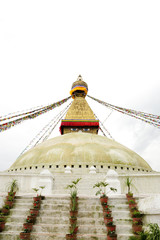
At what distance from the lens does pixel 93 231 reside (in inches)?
174

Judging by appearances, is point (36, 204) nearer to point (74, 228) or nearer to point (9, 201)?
point (9, 201)

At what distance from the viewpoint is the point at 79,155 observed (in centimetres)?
1300

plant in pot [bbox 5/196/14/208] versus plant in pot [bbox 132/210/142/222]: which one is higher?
plant in pot [bbox 5/196/14/208]

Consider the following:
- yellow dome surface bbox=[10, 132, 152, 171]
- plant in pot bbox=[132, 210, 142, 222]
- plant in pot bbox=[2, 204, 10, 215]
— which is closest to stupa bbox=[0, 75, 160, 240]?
yellow dome surface bbox=[10, 132, 152, 171]

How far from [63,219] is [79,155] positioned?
8.26 metres

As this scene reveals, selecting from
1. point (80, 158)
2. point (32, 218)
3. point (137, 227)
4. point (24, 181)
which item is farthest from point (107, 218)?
point (80, 158)

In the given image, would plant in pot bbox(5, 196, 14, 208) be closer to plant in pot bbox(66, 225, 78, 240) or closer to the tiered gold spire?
plant in pot bbox(66, 225, 78, 240)

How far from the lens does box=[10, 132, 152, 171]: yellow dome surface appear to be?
41.5ft

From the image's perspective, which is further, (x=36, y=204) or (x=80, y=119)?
(x=80, y=119)

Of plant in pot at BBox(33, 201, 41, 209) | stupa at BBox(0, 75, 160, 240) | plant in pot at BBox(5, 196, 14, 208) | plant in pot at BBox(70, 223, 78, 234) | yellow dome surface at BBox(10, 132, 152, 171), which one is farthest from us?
yellow dome surface at BBox(10, 132, 152, 171)

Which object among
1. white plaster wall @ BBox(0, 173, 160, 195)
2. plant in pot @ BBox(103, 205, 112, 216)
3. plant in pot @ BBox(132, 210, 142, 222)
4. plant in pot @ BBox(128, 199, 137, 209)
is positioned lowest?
plant in pot @ BBox(132, 210, 142, 222)

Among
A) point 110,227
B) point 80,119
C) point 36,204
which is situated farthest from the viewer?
point 80,119

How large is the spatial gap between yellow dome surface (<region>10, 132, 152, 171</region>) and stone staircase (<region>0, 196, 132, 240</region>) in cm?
692

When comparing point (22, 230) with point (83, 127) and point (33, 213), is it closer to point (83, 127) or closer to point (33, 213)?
point (33, 213)
